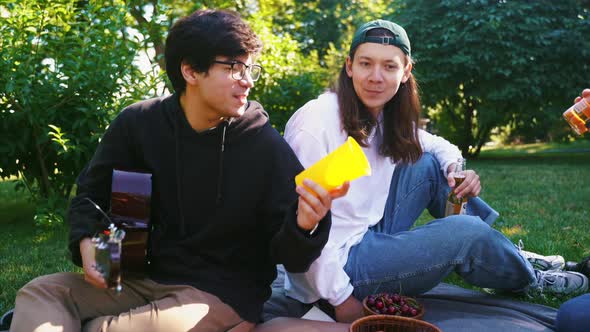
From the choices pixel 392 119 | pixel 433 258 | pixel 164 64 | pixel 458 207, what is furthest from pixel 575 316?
pixel 164 64

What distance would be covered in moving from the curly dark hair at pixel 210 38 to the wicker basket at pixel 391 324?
4.47ft

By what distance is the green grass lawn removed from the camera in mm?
4492

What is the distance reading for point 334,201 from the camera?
124 inches

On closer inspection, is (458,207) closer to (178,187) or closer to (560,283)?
(560,283)

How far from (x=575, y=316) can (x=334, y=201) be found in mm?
1356

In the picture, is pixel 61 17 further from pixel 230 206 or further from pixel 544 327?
pixel 544 327

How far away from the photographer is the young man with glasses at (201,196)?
245cm

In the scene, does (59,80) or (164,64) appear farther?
(59,80)

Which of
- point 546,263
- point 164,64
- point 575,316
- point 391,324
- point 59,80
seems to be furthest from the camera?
point 59,80

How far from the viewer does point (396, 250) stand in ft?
10.1

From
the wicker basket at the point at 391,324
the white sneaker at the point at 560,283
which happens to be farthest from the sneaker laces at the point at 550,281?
the wicker basket at the point at 391,324

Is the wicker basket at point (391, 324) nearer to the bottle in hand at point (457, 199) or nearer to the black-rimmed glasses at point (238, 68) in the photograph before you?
the bottle in hand at point (457, 199)

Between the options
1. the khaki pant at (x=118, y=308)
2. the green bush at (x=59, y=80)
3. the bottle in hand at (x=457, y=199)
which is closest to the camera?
the khaki pant at (x=118, y=308)

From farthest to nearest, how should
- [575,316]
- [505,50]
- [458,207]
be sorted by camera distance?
[505,50] → [458,207] → [575,316]
